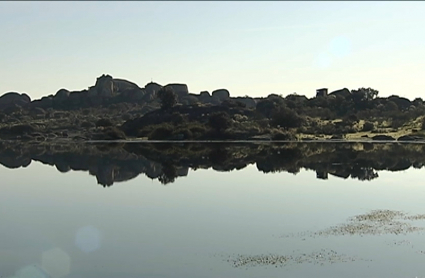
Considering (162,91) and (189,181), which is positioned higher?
(162,91)

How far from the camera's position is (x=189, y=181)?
41.2 meters

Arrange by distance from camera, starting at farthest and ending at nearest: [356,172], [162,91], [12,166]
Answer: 1. [162,91]
2. [12,166]
3. [356,172]

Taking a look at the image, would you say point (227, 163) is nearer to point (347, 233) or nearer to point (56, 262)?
point (347, 233)

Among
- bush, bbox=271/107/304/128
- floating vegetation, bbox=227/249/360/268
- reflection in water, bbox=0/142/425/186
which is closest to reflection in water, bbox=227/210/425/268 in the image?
floating vegetation, bbox=227/249/360/268

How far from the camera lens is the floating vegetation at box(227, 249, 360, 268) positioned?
17531 millimetres

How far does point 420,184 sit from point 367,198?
7390mm

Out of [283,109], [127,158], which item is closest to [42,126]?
[283,109]

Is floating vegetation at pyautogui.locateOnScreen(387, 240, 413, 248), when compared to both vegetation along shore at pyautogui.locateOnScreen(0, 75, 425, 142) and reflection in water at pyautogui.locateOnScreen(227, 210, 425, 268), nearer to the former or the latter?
reflection in water at pyautogui.locateOnScreen(227, 210, 425, 268)

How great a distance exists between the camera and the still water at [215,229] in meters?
Result: 17.3

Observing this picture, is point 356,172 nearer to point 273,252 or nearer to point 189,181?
point 189,181

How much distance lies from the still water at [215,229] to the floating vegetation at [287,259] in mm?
33

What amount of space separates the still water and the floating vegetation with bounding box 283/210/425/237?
0.04 metres

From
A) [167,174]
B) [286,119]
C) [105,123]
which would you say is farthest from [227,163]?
[105,123]

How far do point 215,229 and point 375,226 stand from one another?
6.53 metres
